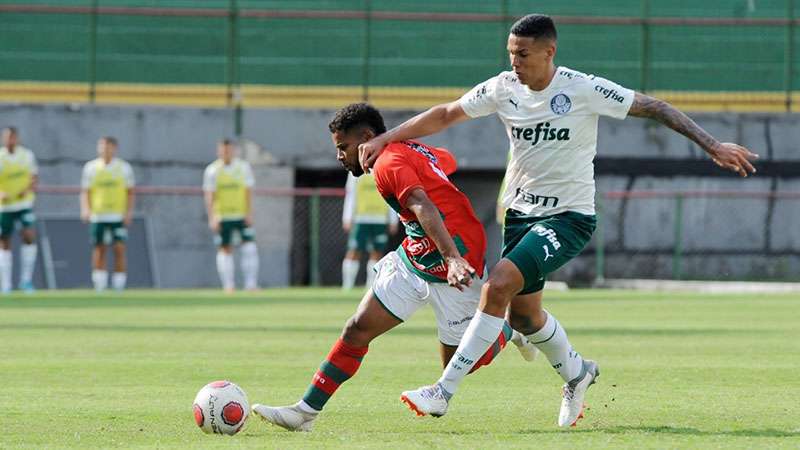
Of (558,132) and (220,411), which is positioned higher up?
(558,132)

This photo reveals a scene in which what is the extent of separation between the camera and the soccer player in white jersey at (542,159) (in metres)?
7.47

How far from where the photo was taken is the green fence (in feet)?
90.2

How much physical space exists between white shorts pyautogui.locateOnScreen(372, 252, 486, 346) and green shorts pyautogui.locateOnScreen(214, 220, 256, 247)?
56.5 feet

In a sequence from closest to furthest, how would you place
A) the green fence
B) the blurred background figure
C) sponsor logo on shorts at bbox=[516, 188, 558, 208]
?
sponsor logo on shorts at bbox=[516, 188, 558, 208], the blurred background figure, the green fence

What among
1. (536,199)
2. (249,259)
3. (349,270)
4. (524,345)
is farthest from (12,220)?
(536,199)

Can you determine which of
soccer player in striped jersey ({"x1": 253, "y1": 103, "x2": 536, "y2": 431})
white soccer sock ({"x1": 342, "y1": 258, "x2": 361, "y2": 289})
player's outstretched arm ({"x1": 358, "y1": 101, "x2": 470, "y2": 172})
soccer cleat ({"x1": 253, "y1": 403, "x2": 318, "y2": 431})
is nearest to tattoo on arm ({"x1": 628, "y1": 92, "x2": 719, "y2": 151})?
player's outstretched arm ({"x1": 358, "y1": 101, "x2": 470, "y2": 172})

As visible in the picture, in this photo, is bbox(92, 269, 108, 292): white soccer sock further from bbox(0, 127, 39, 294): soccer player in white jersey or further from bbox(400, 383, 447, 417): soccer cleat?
bbox(400, 383, 447, 417): soccer cleat

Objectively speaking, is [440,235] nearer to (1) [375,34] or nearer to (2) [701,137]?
(2) [701,137]

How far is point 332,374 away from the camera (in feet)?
25.2

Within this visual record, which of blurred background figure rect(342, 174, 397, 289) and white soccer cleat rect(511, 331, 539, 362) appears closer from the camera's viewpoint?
white soccer cleat rect(511, 331, 539, 362)

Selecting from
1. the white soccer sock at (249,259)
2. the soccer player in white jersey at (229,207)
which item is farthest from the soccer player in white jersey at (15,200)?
the white soccer sock at (249,259)

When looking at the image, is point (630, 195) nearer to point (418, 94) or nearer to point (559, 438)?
point (418, 94)

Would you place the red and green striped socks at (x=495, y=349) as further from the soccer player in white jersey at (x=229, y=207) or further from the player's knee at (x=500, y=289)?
the soccer player in white jersey at (x=229, y=207)

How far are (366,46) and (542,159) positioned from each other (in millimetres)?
20300
